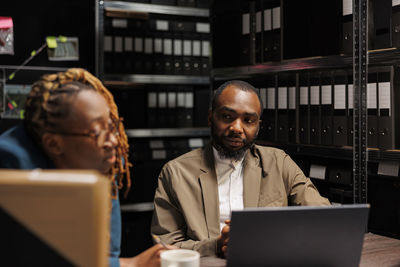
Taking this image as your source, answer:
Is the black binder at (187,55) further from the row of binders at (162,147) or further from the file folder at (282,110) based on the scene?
the file folder at (282,110)

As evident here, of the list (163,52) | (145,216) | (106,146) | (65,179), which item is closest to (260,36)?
(163,52)

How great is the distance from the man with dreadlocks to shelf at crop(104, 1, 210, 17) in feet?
7.01

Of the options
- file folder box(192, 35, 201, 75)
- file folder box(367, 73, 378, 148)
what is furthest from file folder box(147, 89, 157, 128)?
file folder box(367, 73, 378, 148)

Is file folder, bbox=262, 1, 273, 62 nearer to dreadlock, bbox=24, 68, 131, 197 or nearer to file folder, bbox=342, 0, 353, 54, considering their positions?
file folder, bbox=342, 0, 353, 54

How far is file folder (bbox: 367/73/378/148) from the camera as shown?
7.32 ft

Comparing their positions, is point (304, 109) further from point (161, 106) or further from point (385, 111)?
point (161, 106)

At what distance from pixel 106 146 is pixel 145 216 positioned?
2.47 m

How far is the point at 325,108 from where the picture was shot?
2480 mm

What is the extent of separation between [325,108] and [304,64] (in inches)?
11.3

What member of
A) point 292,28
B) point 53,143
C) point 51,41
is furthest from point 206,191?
point 51,41

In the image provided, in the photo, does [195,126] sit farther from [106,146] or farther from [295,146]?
[106,146]

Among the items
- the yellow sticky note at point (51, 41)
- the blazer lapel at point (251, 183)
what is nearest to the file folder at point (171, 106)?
the yellow sticky note at point (51, 41)

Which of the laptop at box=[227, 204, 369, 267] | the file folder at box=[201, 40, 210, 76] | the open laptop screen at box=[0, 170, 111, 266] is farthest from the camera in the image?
the file folder at box=[201, 40, 210, 76]

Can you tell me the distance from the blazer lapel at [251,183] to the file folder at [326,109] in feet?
2.67
